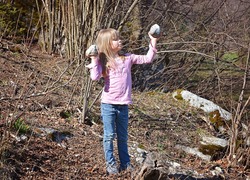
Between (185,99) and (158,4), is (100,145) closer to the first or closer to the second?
(185,99)

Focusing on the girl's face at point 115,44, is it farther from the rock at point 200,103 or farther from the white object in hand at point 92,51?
the rock at point 200,103

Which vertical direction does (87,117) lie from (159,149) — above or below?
above

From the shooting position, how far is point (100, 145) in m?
6.40

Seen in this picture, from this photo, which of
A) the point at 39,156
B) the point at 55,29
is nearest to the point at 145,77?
the point at 55,29

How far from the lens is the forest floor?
5.12 metres

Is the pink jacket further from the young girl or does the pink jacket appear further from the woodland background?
the woodland background

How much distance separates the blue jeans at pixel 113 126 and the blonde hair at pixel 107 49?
1.21 feet

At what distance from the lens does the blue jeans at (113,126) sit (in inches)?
198

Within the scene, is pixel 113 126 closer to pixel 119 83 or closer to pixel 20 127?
pixel 119 83

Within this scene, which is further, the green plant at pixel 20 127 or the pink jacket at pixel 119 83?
the green plant at pixel 20 127

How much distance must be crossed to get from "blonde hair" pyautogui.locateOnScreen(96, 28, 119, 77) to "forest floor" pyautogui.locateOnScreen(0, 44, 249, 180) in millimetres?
727

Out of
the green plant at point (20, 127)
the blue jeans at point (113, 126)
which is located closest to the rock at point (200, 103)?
the blue jeans at point (113, 126)

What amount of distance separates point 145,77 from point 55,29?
2.37m

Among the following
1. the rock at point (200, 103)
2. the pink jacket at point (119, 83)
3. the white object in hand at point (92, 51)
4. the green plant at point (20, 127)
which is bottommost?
the rock at point (200, 103)
